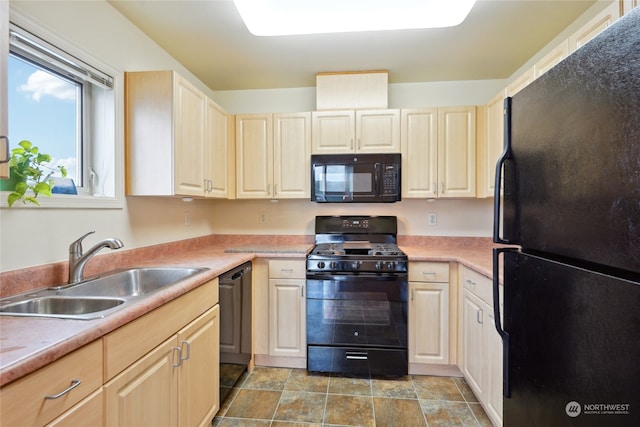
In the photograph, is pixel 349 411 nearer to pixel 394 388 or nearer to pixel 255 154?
pixel 394 388

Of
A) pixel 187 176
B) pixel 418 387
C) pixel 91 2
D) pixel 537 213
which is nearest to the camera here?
pixel 537 213

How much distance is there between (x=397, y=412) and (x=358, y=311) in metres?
0.64

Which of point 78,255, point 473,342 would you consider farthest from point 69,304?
point 473,342

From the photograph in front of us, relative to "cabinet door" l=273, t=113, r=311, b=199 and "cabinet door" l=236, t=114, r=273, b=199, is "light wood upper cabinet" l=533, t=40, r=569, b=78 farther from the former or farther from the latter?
"cabinet door" l=236, t=114, r=273, b=199

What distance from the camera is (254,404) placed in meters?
1.88

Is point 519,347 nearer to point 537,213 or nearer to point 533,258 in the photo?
point 533,258

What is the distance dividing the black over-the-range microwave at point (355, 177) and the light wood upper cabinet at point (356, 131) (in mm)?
73

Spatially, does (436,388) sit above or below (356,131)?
below

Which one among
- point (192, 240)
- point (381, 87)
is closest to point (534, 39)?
point (381, 87)

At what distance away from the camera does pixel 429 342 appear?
2178 millimetres

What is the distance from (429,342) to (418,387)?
31cm

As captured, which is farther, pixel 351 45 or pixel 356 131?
pixel 356 131

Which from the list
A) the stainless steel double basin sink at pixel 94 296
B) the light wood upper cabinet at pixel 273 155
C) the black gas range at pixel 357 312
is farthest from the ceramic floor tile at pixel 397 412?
the light wood upper cabinet at pixel 273 155

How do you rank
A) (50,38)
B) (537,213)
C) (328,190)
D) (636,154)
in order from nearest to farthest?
(636,154) → (537,213) → (50,38) → (328,190)
